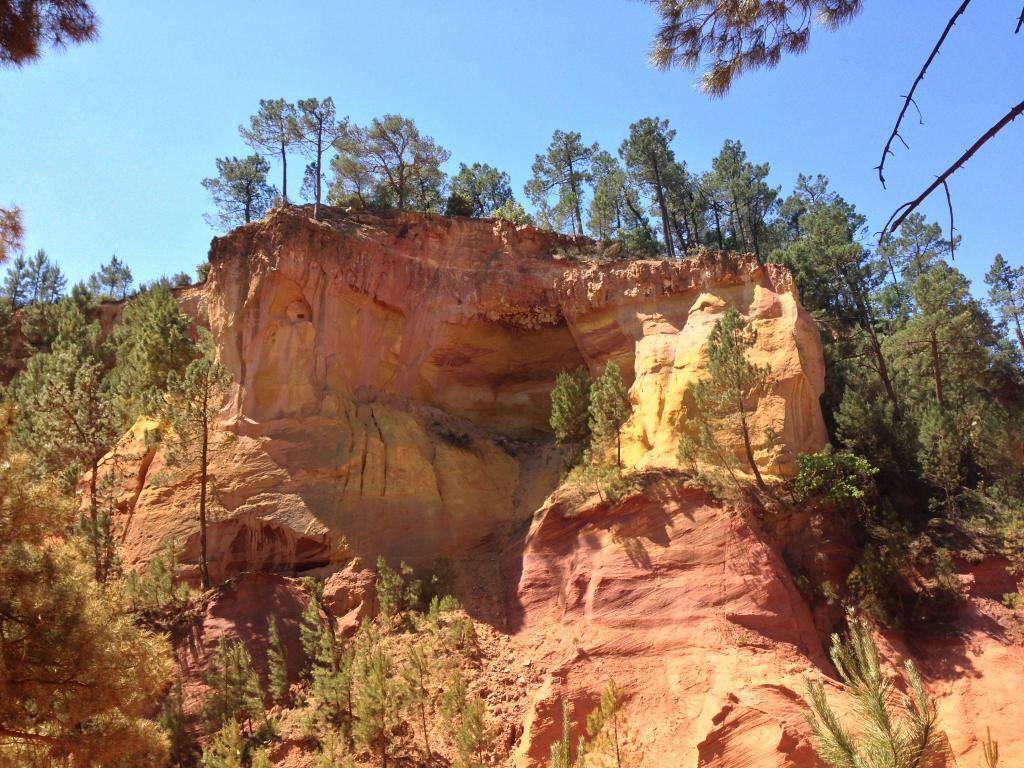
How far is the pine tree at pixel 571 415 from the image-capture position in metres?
23.1

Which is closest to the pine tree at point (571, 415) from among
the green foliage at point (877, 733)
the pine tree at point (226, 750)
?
the pine tree at point (226, 750)

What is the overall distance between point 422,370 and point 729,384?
32.2 feet

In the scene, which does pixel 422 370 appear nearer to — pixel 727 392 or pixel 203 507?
pixel 203 507

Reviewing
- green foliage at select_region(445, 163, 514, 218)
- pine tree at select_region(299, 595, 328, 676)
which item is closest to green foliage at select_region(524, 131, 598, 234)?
green foliage at select_region(445, 163, 514, 218)

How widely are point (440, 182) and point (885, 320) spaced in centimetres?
1910

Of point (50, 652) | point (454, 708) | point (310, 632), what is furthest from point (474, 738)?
point (50, 652)

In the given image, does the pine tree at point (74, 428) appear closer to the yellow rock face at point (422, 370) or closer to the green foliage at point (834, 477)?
the yellow rock face at point (422, 370)

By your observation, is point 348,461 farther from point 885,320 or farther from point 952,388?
point 885,320

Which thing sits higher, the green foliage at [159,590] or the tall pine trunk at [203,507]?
the tall pine trunk at [203,507]

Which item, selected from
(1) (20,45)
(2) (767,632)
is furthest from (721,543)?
(1) (20,45)

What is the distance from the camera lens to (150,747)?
376 inches

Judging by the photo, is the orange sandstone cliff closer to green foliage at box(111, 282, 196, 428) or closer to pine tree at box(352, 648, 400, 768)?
green foliage at box(111, 282, 196, 428)

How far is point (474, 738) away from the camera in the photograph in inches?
598

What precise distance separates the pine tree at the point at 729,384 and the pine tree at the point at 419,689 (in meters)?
8.57
